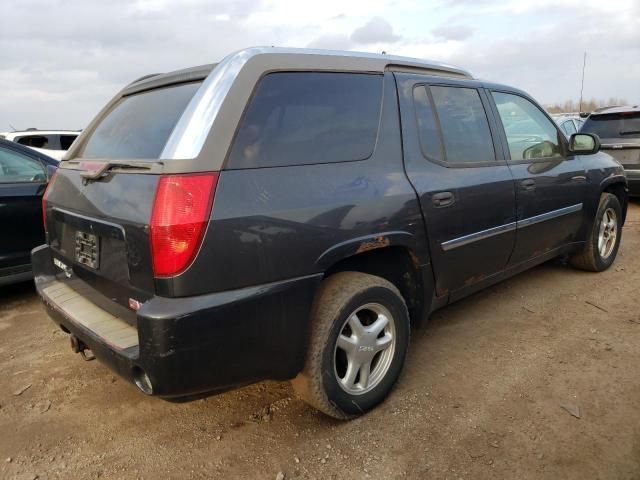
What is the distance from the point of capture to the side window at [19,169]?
429 centimetres

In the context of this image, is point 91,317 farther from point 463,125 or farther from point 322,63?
point 463,125

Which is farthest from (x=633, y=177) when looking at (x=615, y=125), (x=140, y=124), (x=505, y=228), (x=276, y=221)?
(x=140, y=124)

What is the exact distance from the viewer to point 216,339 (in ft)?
6.29

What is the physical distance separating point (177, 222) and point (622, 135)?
8.25 m

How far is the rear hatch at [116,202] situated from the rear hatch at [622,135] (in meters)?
7.70

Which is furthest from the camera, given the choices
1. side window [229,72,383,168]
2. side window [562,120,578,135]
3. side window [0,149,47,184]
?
side window [562,120,578,135]

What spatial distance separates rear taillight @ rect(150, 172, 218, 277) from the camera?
1847 mm

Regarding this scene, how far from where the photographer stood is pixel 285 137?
216 cm

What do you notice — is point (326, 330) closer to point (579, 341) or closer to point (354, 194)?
point (354, 194)

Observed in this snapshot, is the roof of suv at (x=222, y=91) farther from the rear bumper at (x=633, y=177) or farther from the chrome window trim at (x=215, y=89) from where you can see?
the rear bumper at (x=633, y=177)

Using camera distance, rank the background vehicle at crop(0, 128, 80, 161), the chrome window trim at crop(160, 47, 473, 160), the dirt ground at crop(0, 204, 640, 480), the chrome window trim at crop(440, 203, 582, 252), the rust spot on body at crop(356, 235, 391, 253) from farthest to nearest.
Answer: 1. the background vehicle at crop(0, 128, 80, 161)
2. the chrome window trim at crop(440, 203, 582, 252)
3. the rust spot on body at crop(356, 235, 391, 253)
4. the dirt ground at crop(0, 204, 640, 480)
5. the chrome window trim at crop(160, 47, 473, 160)

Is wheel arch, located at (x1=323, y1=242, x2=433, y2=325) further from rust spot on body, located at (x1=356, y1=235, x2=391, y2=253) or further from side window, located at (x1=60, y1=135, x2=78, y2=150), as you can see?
side window, located at (x1=60, y1=135, x2=78, y2=150)

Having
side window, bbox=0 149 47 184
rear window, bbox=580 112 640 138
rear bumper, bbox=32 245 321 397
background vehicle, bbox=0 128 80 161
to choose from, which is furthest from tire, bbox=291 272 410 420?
background vehicle, bbox=0 128 80 161

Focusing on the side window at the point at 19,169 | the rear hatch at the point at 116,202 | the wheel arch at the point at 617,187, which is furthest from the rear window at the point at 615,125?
the side window at the point at 19,169
